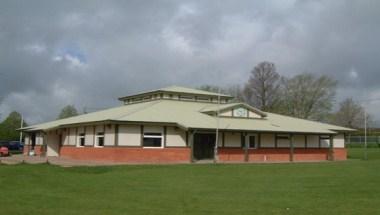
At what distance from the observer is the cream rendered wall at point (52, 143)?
45.6 metres

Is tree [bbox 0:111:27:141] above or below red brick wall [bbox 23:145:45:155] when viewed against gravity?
above

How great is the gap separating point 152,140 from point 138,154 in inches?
63.9

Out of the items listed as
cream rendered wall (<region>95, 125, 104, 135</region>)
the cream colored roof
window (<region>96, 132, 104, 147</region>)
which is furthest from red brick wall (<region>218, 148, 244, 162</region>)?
cream rendered wall (<region>95, 125, 104, 135</region>)

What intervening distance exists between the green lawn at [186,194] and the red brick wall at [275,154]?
14.7 metres

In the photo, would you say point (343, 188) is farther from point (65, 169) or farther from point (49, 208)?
point (65, 169)

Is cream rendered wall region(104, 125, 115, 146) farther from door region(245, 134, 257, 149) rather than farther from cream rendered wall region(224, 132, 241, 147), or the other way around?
door region(245, 134, 257, 149)

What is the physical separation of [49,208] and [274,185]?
30.1 ft

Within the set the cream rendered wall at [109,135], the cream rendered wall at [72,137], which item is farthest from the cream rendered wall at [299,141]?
the cream rendered wall at [72,137]

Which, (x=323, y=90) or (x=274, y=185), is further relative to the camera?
(x=323, y=90)

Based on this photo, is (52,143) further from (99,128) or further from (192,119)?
(192,119)

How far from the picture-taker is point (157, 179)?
68.0ft

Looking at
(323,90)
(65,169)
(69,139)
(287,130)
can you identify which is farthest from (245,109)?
(323,90)

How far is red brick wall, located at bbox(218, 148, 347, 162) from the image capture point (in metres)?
38.1

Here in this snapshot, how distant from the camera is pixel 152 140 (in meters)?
35.4
